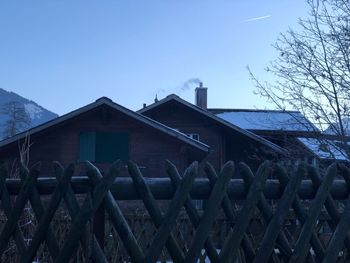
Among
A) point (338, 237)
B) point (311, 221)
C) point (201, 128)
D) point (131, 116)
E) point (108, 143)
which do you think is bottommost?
point (338, 237)

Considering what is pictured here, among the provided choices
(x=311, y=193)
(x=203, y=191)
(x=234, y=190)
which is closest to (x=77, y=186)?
(x=203, y=191)

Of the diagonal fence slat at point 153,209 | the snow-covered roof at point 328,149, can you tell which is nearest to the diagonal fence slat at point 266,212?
the diagonal fence slat at point 153,209

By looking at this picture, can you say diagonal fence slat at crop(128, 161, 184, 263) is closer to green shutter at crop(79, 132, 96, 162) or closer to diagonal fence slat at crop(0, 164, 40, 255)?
diagonal fence slat at crop(0, 164, 40, 255)

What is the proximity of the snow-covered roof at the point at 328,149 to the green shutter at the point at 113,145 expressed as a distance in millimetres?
9777

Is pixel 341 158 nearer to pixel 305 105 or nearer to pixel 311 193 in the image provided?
pixel 305 105

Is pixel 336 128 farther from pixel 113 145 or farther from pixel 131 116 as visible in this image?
pixel 113 145

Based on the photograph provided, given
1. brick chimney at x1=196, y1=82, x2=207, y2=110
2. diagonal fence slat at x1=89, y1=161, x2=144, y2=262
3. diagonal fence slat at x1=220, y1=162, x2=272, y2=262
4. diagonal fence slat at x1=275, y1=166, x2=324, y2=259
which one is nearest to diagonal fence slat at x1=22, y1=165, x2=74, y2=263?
diagonal fence slat at x1=89, y1=161, x2=144, y2=262

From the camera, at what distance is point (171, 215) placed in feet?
8.71

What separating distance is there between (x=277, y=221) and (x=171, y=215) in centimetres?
71

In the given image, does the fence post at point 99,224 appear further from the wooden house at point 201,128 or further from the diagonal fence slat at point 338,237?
the wooden house at point 201,128

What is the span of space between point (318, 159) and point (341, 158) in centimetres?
58

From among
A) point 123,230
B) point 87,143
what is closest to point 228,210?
point 123,230

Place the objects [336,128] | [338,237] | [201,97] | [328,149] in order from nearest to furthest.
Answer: [338,237], [328,149], [336,128], [201,97]

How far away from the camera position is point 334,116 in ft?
33.3
